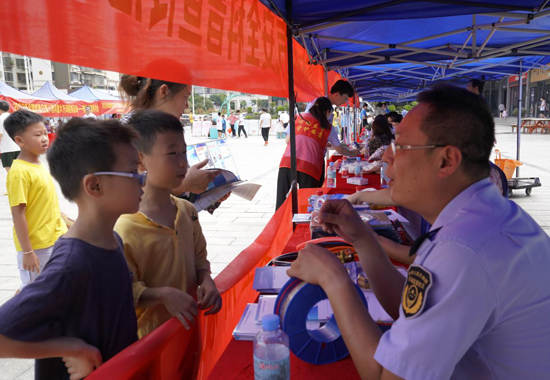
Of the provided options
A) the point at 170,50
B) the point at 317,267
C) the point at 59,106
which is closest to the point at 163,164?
the point at 170,50

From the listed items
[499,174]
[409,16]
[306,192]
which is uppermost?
[409,16]

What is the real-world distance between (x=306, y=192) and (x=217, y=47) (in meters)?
2.39

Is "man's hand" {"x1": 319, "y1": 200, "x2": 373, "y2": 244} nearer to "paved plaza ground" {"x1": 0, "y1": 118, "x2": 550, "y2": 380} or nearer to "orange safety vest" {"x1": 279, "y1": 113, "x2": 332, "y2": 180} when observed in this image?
"paved plaza ground" {"x1": 0, "y1": 118, "x2": 550, "y2": 380}

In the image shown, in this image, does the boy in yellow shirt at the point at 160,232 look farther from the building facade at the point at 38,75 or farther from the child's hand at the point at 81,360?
the building facade at the point at 38,75

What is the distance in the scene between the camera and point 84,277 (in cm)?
117

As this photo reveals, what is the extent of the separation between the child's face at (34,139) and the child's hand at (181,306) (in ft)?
6.88

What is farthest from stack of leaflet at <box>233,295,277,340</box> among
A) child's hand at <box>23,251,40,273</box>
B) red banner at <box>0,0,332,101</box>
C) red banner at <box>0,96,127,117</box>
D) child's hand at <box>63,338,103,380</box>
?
red banner at <box>0,96,127,117</box>

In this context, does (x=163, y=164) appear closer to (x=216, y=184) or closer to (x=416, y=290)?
(x=216, y=184)

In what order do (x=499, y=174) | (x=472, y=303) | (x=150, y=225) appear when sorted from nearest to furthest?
(x=472, y=303)
(x=150, y=225)
(x=499, y=174)

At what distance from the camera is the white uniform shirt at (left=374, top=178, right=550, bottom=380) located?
0.83m

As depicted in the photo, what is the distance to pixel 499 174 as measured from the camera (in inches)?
112

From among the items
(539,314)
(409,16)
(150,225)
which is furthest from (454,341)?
(409,16)

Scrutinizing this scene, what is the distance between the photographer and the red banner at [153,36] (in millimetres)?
984

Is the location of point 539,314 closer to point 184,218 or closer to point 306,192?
point 184,218
